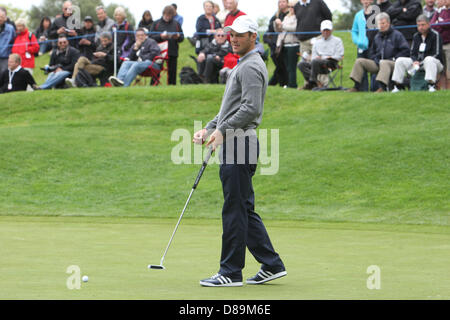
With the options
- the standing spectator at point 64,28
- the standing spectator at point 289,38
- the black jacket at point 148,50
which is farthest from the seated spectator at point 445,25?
the standing spectator at point 64,28

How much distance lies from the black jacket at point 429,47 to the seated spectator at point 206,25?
6.03m

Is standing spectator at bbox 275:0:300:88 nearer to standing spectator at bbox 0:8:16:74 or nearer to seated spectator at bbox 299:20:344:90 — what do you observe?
seated spectator at bbox 299:20:344:90

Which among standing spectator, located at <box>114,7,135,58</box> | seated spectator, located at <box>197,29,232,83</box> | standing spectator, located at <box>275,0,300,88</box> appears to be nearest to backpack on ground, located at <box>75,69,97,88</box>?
standing spectator, located at <box>114,7,135,58</box>

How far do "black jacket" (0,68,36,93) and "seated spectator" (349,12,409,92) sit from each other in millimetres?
9336

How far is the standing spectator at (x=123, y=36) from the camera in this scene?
23094 millimetres

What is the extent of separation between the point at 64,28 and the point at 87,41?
3.15ft

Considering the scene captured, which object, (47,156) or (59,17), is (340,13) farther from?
(47,156)

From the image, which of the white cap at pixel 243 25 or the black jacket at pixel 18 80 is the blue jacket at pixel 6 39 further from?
the white cap at pixel 243 25

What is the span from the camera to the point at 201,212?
45.9ft

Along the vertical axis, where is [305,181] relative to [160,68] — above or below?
below

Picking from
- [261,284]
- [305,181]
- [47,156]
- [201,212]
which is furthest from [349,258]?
[47,156]

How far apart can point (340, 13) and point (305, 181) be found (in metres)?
54.4

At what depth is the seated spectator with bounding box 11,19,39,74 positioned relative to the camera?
2383 centimetres
